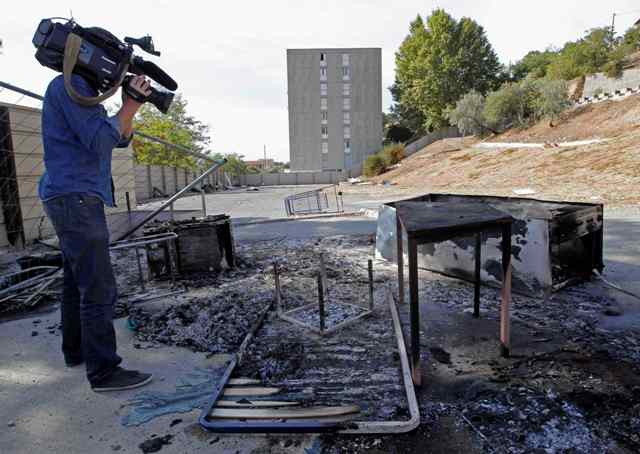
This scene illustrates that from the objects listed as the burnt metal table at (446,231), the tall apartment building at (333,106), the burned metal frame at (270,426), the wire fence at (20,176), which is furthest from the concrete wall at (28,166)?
the tall apartment building at (333,106)

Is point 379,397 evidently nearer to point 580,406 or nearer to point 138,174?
point 580,406

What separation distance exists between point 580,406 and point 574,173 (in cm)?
1427

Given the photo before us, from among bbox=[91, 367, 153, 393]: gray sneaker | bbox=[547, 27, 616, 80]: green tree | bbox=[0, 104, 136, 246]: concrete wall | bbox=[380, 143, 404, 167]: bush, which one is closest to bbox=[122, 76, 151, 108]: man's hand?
bbox=[91, 367, 153, 393]: gray sneaker

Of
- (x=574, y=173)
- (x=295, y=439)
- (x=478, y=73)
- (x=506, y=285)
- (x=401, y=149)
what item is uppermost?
(x=478, y=73)

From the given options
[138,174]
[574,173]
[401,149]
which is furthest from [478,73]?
[138,174]

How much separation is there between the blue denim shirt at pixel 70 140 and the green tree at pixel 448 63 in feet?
125

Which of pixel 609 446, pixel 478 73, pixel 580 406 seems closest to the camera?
pixel 609 446

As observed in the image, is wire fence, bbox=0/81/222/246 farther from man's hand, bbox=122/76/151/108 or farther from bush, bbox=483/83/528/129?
bush, bbox=483/83/528/129

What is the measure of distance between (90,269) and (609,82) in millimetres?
32594

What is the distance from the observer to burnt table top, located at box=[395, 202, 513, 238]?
2.20 metres

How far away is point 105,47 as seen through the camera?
232cm

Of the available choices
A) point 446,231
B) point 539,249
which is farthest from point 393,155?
point 446,231

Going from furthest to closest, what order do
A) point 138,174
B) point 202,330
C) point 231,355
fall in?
point 138,174 < point 202,330 < point 231,355

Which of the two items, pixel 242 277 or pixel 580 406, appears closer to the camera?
pixel 580 406
